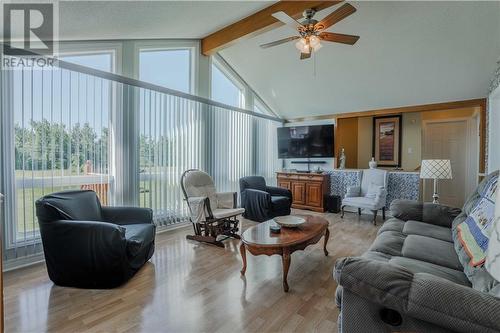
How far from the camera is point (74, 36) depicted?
9.82 ft

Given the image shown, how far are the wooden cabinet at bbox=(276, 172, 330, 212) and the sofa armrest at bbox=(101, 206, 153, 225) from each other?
11.6ft

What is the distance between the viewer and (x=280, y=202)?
454cm

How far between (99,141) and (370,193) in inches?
179

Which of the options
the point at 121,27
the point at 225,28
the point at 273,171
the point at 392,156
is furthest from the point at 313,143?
the point at 121,27

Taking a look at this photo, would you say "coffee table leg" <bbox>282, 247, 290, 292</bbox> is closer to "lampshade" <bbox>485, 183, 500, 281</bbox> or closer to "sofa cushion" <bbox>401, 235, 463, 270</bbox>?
"sofa cushion" <bbox>401, 235, 463, 270</bbox>

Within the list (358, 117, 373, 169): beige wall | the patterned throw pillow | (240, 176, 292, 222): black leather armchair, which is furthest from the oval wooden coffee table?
(358, 117, 373, 169): beige wall

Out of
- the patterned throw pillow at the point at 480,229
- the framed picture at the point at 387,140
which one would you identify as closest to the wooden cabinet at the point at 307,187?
the framed picture at the point at 387,140

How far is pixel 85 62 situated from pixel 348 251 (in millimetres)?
4024

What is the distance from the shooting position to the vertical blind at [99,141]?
2.60m

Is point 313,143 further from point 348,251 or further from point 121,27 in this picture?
point 121,27

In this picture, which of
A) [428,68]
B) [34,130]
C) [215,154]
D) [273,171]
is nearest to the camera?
[34,130]

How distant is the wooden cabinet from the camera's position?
5.41m

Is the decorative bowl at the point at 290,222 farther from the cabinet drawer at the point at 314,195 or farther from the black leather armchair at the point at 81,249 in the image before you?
the cabinet drawer at the point at 314,195

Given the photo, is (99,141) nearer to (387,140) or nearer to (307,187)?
(307,187)
